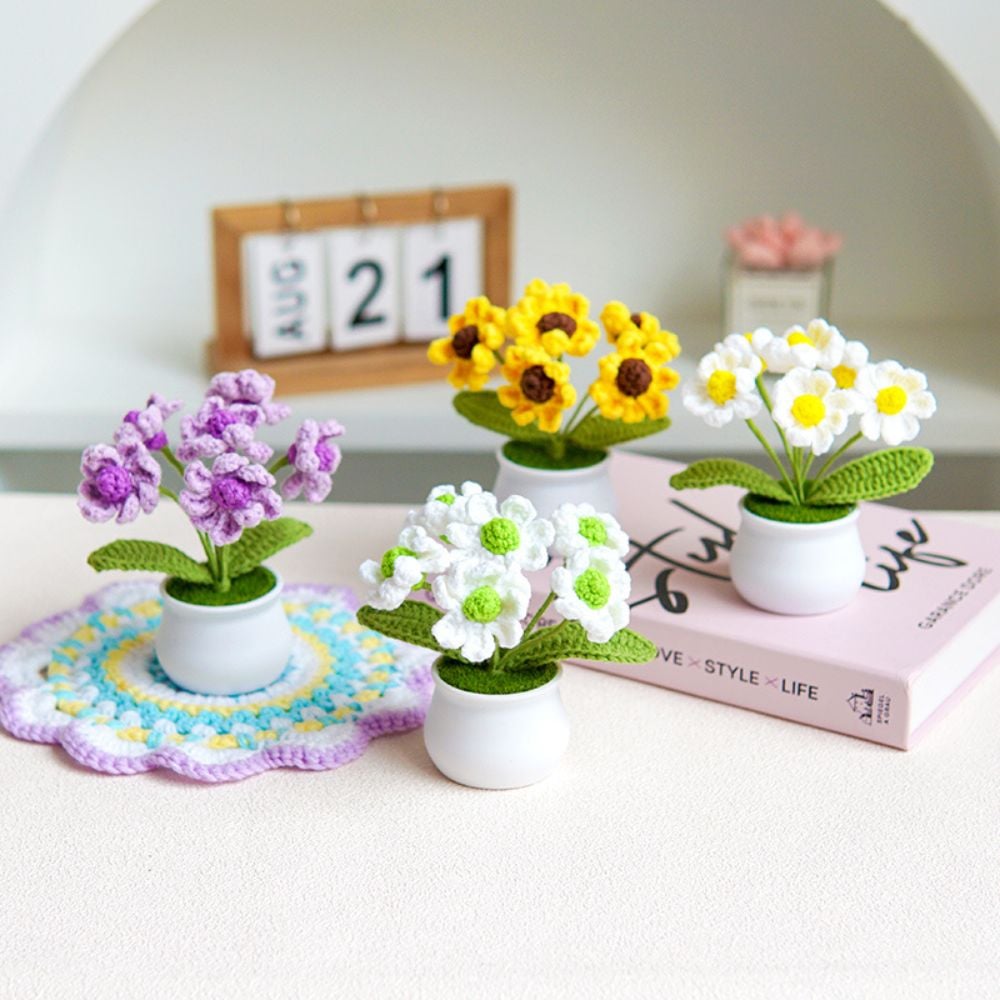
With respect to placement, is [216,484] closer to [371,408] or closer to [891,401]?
[891,401]

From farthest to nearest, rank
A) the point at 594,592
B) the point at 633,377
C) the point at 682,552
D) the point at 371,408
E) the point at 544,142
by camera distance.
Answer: the point at 544,142
the point at 371,408
the point at 682,552
the point at 633,377
the point at 594,592

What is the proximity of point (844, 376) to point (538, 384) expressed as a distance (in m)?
0.21

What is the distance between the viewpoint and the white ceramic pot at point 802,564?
1.08 metres

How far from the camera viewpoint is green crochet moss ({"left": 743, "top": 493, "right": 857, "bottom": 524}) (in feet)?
3.54

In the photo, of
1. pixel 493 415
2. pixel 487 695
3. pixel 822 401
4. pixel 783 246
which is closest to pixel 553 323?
pixel 493 415

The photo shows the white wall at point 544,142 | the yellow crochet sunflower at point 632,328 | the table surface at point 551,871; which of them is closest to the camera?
the table surface at point 551,871

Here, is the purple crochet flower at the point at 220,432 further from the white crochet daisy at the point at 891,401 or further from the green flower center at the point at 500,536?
the white crochet daisy at the point at 891,401

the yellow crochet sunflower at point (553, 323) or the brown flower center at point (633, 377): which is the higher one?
the yellow crochet sunflower at point (553, 323)

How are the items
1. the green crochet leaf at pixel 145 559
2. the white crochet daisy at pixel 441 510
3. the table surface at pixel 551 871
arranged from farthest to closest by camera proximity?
the green crochet leaf at pixel 145 559 < the white crochet daisy at pixel 441 510 < the table surface at pixel 551 871

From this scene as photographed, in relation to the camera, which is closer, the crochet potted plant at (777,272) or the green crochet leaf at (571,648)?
the green crochet leaf at (571,648)

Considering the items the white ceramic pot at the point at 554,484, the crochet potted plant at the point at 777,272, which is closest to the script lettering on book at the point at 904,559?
the white ceramic pot at the point at 554,484

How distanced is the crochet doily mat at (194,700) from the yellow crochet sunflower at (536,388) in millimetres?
189

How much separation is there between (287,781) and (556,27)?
54.6 inches

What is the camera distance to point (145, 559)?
1.02 metres
